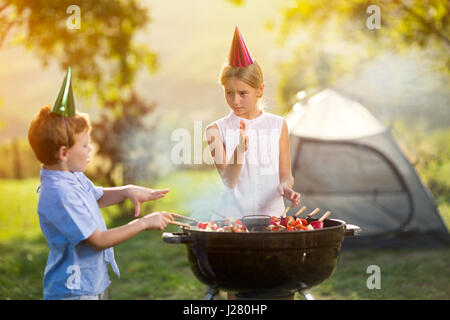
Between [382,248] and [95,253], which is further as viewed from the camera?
[382,248]

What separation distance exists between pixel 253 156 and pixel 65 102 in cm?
112

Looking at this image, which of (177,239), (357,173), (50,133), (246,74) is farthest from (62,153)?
(357,173)

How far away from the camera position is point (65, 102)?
2.31m

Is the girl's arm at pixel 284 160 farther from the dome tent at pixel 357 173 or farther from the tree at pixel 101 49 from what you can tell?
the tree at pixel 101 49

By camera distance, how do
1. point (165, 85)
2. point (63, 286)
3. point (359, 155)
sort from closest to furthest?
point (63, 286) < point (359, 155) < point (165, 85)

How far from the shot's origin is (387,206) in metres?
6.73

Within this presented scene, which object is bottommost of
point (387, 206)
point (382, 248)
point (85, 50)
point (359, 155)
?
point (382, 248)

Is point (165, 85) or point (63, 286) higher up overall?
point (165, 85)

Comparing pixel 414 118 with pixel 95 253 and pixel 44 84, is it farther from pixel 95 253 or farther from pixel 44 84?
pixel 44 84

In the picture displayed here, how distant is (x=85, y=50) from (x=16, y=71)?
1062 inches

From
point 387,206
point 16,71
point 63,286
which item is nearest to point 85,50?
point 387,206

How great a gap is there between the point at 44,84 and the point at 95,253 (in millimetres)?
34403

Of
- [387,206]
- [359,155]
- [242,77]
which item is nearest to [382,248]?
[387,206]
